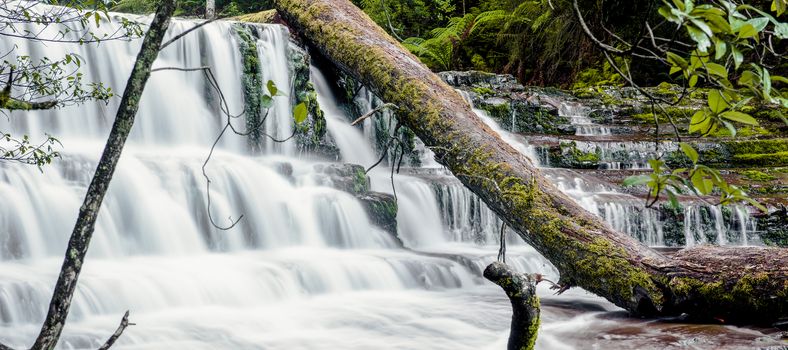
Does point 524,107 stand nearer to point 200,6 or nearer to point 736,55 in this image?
point 736,55

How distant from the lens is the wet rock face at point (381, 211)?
830 centimetres

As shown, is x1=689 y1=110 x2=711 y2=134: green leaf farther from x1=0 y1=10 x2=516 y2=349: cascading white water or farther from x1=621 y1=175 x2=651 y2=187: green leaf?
x1=0 y1=10 x2=516 y2=349: cascading white water

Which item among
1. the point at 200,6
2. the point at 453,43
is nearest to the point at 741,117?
the point at 453,43

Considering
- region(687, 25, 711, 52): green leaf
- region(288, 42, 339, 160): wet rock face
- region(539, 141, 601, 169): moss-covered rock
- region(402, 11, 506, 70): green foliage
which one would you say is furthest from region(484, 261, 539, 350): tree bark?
region(402, 11, 506, 70): green foliage

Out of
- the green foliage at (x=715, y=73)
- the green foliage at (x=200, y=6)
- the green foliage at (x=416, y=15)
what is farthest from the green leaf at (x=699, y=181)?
the green foliage at (x=200, y=6)

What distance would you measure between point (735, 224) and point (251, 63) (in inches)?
282

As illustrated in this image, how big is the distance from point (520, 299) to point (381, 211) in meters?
6.12

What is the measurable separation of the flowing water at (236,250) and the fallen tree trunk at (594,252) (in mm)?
280

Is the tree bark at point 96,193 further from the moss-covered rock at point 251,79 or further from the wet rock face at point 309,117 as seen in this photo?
the moss-covered rock at point 251,79

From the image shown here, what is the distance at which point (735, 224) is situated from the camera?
888 centimetres

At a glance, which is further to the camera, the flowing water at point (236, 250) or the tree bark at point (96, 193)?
the flowing water at point (236, 250)

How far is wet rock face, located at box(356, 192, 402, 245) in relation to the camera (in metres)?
8.30

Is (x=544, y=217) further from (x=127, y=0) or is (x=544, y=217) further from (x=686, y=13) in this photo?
(x=127, y=0)

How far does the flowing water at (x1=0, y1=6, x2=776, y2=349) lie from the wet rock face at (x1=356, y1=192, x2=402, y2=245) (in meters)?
0.18
